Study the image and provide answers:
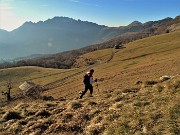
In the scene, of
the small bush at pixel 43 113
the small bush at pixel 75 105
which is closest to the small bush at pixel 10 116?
the small bush at pixel 43 113

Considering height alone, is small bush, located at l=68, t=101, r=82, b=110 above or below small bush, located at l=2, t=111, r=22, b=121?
above

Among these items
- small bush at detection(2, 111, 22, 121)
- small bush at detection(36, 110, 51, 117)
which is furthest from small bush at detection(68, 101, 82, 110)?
small bush at detection(2, 111, 22, 121)

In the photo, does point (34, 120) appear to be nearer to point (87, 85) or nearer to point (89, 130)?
point (89, 130)

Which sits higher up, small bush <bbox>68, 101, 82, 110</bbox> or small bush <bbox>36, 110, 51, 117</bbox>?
small bush <bbox>68, 101, 82, 110</bbox>

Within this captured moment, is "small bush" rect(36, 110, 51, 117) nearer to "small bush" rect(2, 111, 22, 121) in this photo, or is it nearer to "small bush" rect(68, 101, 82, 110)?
"small bush" rect(2, 111, 22, 121)

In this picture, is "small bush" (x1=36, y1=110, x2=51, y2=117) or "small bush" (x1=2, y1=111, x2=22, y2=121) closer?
"small bush" (x1=36, y1=110, x2=51, y2=117)

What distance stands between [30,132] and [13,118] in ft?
12.1

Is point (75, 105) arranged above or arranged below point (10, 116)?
above

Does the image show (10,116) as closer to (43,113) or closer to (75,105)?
(43,113)

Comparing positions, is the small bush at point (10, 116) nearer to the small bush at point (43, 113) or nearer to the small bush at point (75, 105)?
the small bush at point (43, 113)

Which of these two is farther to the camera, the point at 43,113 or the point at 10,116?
the point at 10,116

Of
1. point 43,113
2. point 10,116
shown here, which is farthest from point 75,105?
point 10,116

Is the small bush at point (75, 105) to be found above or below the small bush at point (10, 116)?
above

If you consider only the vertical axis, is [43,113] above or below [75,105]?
below
